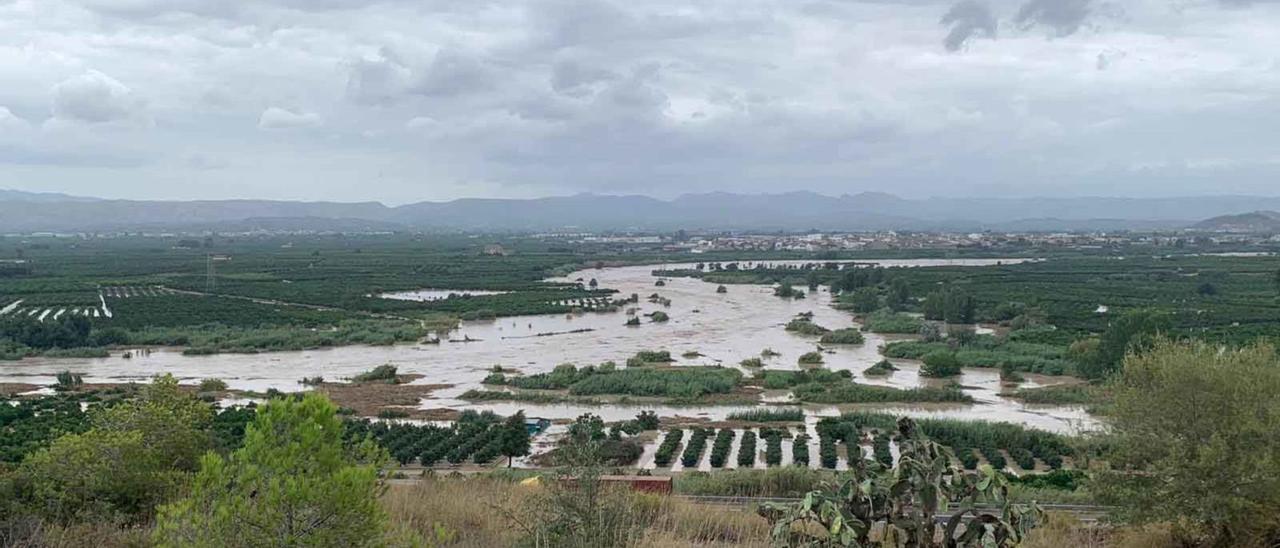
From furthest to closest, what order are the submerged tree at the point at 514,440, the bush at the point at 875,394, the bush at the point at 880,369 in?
1. the bush at the point at 880,369
2. the bush at the point at 875,394
3. the submerged tree at the point at 514,440

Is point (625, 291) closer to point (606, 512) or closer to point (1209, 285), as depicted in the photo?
point (1209, 285)

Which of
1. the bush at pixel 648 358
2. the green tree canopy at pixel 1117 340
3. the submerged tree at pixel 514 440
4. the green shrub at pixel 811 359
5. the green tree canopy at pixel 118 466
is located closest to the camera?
the green tree canopy at pixel 118 466

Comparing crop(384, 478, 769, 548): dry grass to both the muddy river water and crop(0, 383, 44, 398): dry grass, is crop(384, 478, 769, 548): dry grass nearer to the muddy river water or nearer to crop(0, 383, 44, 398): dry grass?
the muddy river water

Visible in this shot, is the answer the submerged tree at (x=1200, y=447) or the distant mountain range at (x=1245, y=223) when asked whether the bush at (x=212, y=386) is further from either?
the distant mountain range at (x=1245, y=223)

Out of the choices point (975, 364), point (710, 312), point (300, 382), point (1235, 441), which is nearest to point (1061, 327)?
point (975, 364)

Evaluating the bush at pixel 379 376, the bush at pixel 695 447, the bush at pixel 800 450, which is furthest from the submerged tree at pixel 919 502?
the bush at pixel 379 376

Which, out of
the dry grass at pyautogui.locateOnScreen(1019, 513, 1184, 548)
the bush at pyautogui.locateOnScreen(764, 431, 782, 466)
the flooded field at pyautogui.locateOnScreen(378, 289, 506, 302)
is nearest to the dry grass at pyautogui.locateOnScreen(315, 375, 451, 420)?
the bush at pyautogui.locateOnScreen(764, 431, 782, 466)
